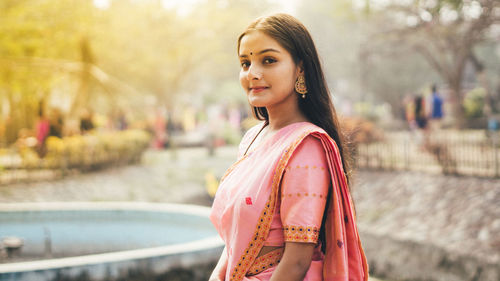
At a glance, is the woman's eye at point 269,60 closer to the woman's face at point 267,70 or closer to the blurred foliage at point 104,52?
the woman's face at point 267,70

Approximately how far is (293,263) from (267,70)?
0.61 m

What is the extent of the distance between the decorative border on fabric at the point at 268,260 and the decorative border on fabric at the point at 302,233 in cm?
12

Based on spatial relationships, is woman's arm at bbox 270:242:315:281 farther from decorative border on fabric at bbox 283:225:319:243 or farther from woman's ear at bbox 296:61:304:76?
woman's ear at bbox 296:61:304:76

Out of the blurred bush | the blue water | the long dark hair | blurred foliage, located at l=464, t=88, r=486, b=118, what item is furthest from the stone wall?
blurred foliage, located at l=464, t=88, r=486, b=118

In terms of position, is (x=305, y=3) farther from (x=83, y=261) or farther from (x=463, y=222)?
(x=83, y=261)

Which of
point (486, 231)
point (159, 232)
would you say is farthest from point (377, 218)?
point (159, 232)

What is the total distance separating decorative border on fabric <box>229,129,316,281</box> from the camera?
165 centimetres

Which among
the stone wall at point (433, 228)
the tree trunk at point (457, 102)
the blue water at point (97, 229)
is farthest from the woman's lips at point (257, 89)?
the tree trunk at point (457, 102)

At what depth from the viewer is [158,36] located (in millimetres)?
27844

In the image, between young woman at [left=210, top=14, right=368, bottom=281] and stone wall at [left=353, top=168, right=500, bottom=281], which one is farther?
stone wall at [left=353, top=168, right=500, bottom=281]

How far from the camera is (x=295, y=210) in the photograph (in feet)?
5.27

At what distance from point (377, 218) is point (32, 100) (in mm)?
15537

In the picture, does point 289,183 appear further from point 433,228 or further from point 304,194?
point 433,228

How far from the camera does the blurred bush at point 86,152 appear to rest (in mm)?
13484
